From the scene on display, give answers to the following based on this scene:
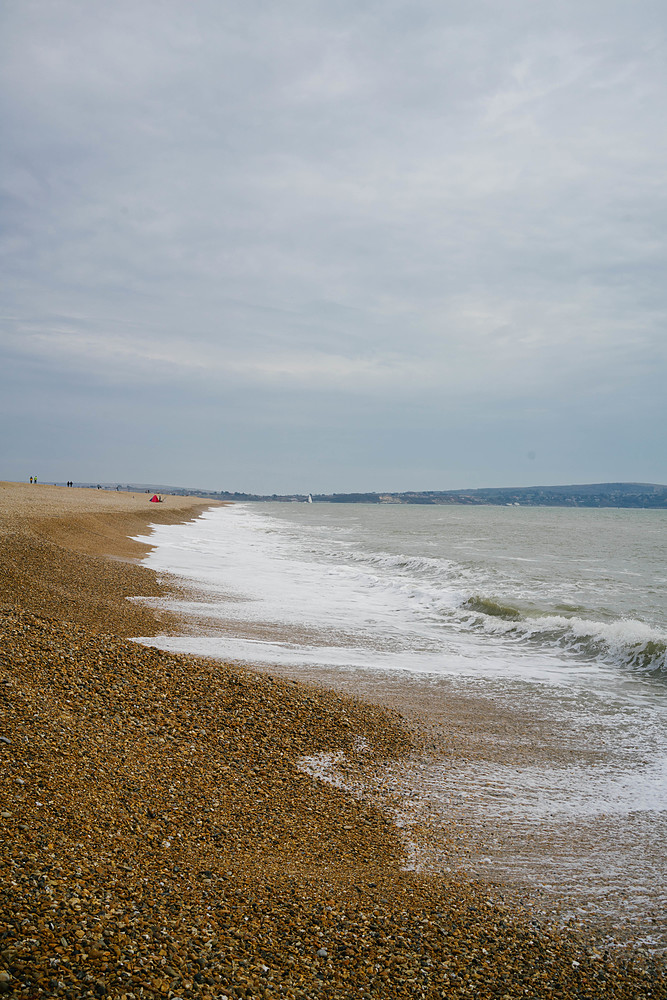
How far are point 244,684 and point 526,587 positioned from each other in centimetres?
1348

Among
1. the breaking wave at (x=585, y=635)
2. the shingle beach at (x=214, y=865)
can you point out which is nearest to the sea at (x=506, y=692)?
the breaking wave at (x=585, y=635)

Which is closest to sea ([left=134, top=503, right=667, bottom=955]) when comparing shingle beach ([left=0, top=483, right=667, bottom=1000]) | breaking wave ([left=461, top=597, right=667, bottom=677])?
breaking wave ([left=461, top=597, right=667, bottom=677])

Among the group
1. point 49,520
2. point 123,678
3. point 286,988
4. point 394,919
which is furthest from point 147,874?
point 49,520

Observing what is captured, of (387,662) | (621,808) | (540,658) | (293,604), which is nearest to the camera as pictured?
(621,808)

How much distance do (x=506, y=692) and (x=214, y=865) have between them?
5.61m

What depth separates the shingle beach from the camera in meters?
2.94

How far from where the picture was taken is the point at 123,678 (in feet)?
20.5

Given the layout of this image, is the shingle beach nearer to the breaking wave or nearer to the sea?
the sea

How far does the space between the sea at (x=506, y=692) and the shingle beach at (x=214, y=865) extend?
0.42m

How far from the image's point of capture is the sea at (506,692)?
4.47 meters

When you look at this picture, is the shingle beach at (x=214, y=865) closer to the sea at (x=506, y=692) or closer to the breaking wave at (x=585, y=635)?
the sea at (x=506, y=692)

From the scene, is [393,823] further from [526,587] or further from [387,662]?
[526,587]

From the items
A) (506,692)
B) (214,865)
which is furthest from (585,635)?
(214,865)

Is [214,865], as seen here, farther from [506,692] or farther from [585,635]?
[585,635]
